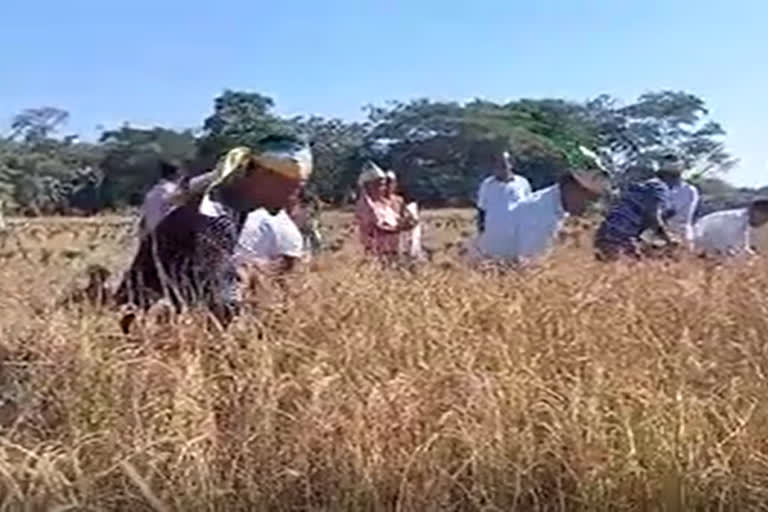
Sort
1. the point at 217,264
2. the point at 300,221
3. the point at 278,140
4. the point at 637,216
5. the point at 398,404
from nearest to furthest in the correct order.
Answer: the point at 398,404, the point at 217,264, the point at 278,140, the point at 300,221, the point at 637,216

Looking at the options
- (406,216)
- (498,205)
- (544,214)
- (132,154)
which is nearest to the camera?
(544,214)

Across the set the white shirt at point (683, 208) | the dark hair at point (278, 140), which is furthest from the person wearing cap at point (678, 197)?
the dark hair at point (278, 140)

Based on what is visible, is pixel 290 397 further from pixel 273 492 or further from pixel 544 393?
pixel 544 393

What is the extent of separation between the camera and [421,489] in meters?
2.77

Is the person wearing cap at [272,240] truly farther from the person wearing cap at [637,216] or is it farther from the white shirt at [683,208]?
the white shirt at [683,208]

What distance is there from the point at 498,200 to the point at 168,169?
160 centimetres

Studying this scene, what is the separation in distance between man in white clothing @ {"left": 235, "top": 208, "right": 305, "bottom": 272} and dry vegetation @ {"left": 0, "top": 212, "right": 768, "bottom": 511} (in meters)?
0.54

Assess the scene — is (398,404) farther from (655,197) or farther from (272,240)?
(655,197)

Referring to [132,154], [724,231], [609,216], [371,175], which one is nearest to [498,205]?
[609,216]

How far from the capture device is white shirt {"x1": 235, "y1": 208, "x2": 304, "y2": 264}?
4492mm

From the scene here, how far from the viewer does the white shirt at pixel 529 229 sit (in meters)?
5.95

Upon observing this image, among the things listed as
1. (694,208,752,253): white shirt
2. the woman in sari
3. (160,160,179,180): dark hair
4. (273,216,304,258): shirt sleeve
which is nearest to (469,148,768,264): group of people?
(694,208,752,253): white shirt

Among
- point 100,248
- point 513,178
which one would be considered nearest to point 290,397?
point 100,248

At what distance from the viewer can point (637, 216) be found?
6605 mm
